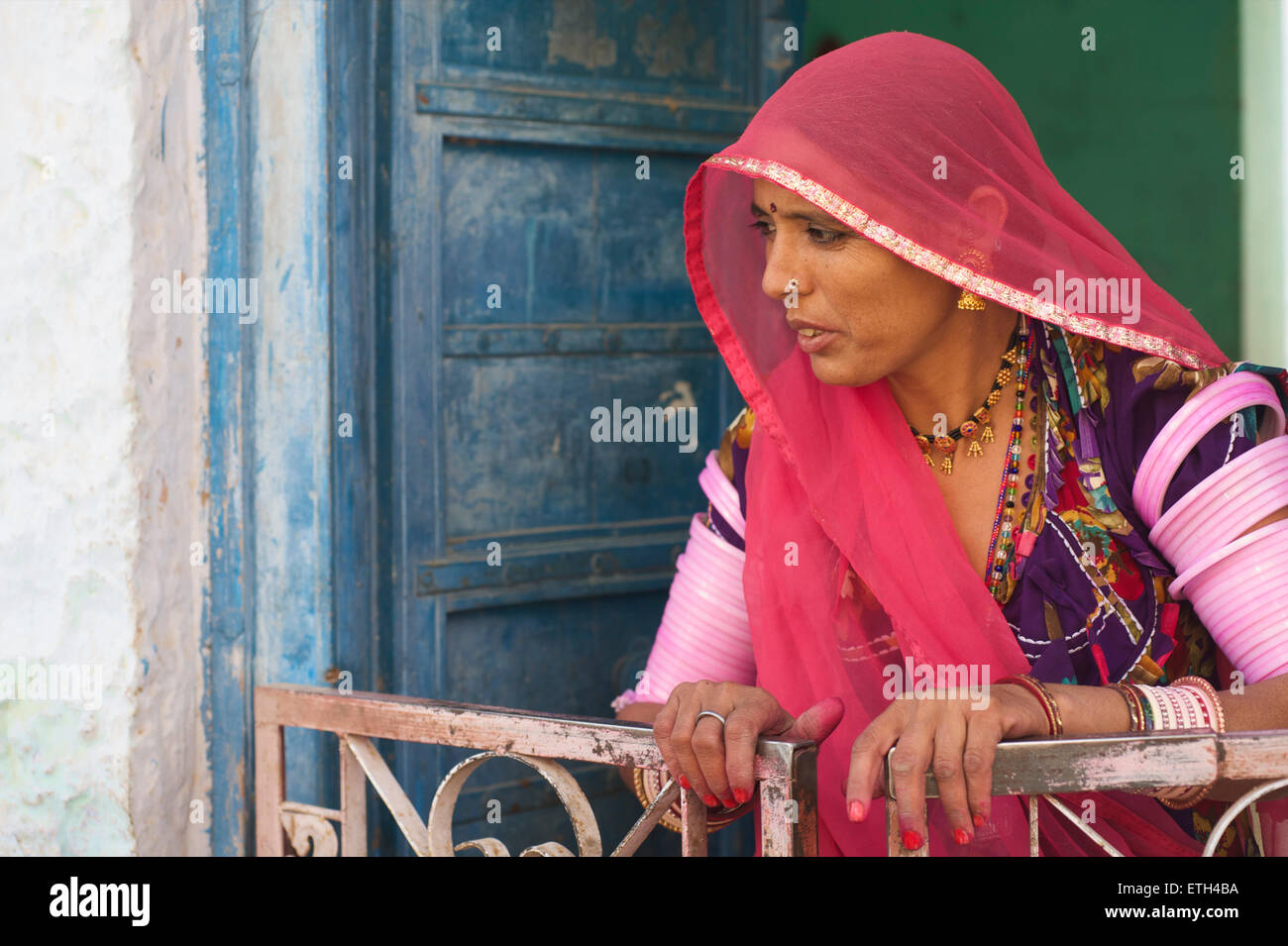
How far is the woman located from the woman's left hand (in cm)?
29

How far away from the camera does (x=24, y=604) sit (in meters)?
2.15

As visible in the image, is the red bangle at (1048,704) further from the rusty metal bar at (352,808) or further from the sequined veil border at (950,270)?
the rusty metal bar at (352,808)

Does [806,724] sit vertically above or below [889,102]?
below

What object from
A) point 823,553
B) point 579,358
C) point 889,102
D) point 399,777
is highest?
point 889,102

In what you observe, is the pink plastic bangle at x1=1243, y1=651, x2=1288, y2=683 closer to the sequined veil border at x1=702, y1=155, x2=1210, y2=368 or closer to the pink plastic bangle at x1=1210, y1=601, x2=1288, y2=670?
the pink plastic bangle at x1=1210, y1=601, x2=1288, y2=670

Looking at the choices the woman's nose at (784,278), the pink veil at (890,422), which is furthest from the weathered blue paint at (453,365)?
the woman's nose at (784,278)

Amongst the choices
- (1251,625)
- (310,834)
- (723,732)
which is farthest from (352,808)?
(1251,625)

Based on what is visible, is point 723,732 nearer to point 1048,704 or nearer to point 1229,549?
point 1048,704

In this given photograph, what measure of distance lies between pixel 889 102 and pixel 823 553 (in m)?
0.66

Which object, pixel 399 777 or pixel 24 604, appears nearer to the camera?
pixel 24 604

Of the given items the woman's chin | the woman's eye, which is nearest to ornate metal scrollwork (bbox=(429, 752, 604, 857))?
the woman's chin

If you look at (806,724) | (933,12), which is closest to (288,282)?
(806,724)

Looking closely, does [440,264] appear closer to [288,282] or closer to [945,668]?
[288,282]

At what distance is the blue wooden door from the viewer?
2.42 meters
